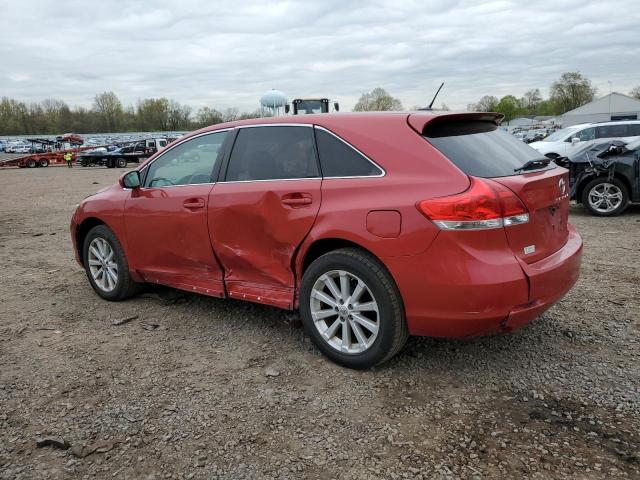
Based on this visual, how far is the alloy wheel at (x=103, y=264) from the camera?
200 inches

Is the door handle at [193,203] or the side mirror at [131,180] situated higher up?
the side mirror at [131,180]

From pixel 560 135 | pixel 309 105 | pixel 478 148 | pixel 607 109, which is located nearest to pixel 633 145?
pixel 478 148

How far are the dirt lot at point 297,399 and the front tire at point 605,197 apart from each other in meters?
4.80

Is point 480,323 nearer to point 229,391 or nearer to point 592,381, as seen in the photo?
point 592,381

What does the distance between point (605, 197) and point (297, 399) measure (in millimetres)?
7996

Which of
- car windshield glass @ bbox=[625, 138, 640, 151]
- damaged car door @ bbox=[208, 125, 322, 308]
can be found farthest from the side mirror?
car windshield glass @ bbox=[625, 138, 640, 151]

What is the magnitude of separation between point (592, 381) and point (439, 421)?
1.07 m

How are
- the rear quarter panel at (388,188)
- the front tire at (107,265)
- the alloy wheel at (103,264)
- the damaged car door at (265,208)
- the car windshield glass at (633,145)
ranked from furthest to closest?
the car windshield glass at (633,145), the alloy wheel at (103,264), the front tire at (107,265), the damaged car door at (265,208), the rear quarter panel at (388,188)

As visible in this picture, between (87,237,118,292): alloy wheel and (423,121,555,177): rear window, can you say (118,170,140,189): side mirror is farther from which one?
(423,121,555,177): rear window

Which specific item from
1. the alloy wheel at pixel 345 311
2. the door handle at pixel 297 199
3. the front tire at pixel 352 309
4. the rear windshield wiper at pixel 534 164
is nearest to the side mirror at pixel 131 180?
the door handle at pixel 297 199

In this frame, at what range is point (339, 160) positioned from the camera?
3.48 metres

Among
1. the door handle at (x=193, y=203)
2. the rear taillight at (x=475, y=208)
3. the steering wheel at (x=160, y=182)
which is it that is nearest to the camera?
the rear taillight at (x=475, y=208)

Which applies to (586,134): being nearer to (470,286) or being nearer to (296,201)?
(296,201)

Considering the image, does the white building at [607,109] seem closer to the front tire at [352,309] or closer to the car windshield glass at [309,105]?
the car windshield glass at [309,105]
